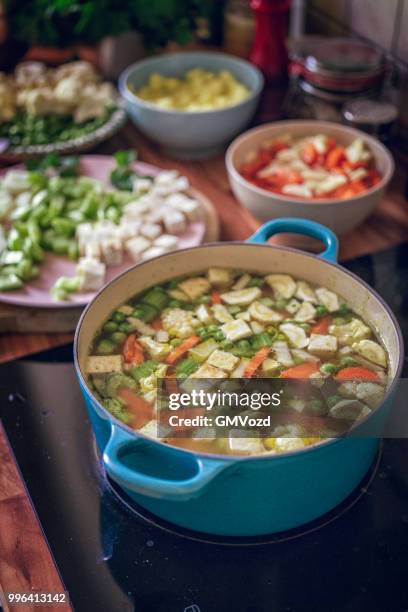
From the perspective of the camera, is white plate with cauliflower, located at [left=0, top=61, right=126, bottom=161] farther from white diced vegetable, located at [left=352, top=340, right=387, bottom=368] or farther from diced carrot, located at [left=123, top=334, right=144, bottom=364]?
white diced vegetable, located at [left=352, top=340, right=387, bottom=368]

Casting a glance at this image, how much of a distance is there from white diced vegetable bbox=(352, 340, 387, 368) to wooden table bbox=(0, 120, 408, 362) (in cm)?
43

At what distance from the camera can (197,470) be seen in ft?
2.77

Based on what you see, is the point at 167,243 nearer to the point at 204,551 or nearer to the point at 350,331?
the point at 350,331

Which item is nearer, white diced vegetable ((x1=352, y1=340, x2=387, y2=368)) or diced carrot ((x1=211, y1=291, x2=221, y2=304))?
white diced vegetable ((x1=352, y1=340, x2=387, y2=368))

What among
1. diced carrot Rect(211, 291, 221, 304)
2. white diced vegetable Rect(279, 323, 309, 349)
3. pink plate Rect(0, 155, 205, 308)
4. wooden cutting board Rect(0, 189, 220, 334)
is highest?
white diced vegetable Rect(279, 323, 309, 349)

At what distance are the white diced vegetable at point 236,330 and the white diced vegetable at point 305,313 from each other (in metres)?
0.09

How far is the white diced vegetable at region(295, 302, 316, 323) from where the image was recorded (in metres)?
1.12

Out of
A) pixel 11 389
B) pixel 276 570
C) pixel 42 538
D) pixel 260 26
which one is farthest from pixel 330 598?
pixel 260 26

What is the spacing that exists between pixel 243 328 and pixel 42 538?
405 millimetres

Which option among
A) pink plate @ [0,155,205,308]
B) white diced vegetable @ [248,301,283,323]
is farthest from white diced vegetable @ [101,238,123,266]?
white diced vegetable @ [248,301,283,323]

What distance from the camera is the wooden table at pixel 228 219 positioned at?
1.31m

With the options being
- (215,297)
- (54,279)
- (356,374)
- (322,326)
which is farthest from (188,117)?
(356,374)

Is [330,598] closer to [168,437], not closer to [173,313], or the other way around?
[168,437]

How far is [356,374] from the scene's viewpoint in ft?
3.30
